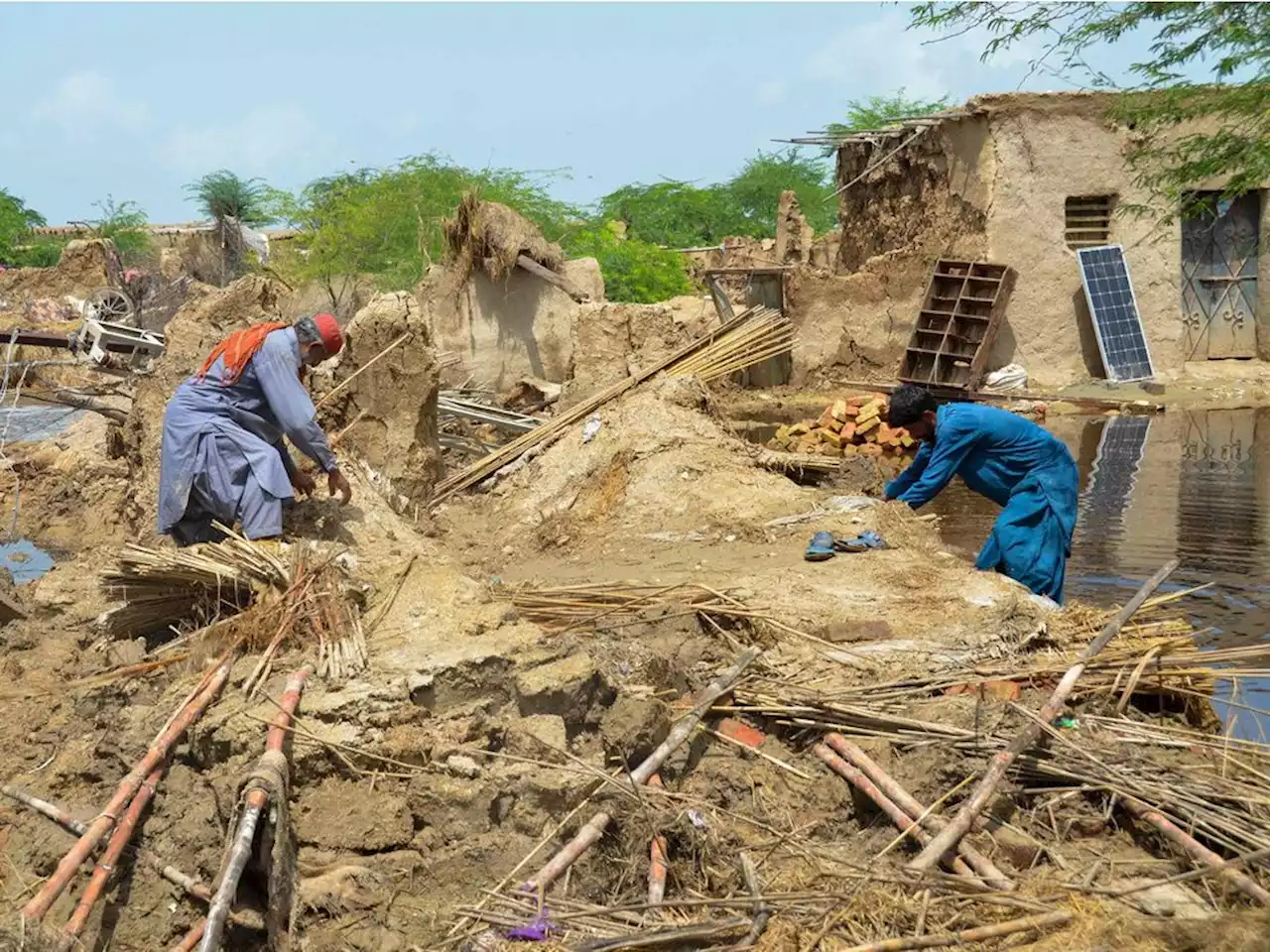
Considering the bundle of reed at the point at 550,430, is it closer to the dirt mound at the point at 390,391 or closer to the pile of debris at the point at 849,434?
the dirt mound at the point at 390,391

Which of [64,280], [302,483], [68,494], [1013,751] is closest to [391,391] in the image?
[302,483]

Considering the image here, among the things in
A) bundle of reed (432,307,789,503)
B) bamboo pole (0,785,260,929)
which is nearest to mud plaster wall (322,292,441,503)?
bundle of reed (432,307,789,503)

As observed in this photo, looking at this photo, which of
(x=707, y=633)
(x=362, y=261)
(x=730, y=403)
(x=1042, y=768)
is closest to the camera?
(x=1042, y=768)

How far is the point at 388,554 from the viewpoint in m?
5.78

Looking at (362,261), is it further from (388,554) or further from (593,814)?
(593,814)

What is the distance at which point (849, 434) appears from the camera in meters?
13.1

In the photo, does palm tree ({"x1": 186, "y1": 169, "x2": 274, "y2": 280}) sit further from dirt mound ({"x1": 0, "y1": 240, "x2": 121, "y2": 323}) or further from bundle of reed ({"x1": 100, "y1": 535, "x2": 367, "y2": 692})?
bundle of reed ({"x1": 100, "y1": 535, "x2": 367, "y2": 692})

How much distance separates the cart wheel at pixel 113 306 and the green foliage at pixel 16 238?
1350 centimetres

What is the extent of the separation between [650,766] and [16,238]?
115 ft

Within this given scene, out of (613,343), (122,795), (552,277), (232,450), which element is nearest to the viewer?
(122,795)

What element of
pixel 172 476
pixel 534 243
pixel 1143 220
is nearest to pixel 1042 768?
pixel 172 476

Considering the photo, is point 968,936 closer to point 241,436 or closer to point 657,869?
point 657,869

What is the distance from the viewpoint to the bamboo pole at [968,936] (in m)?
3.42

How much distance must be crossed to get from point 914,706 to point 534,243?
9.92m
